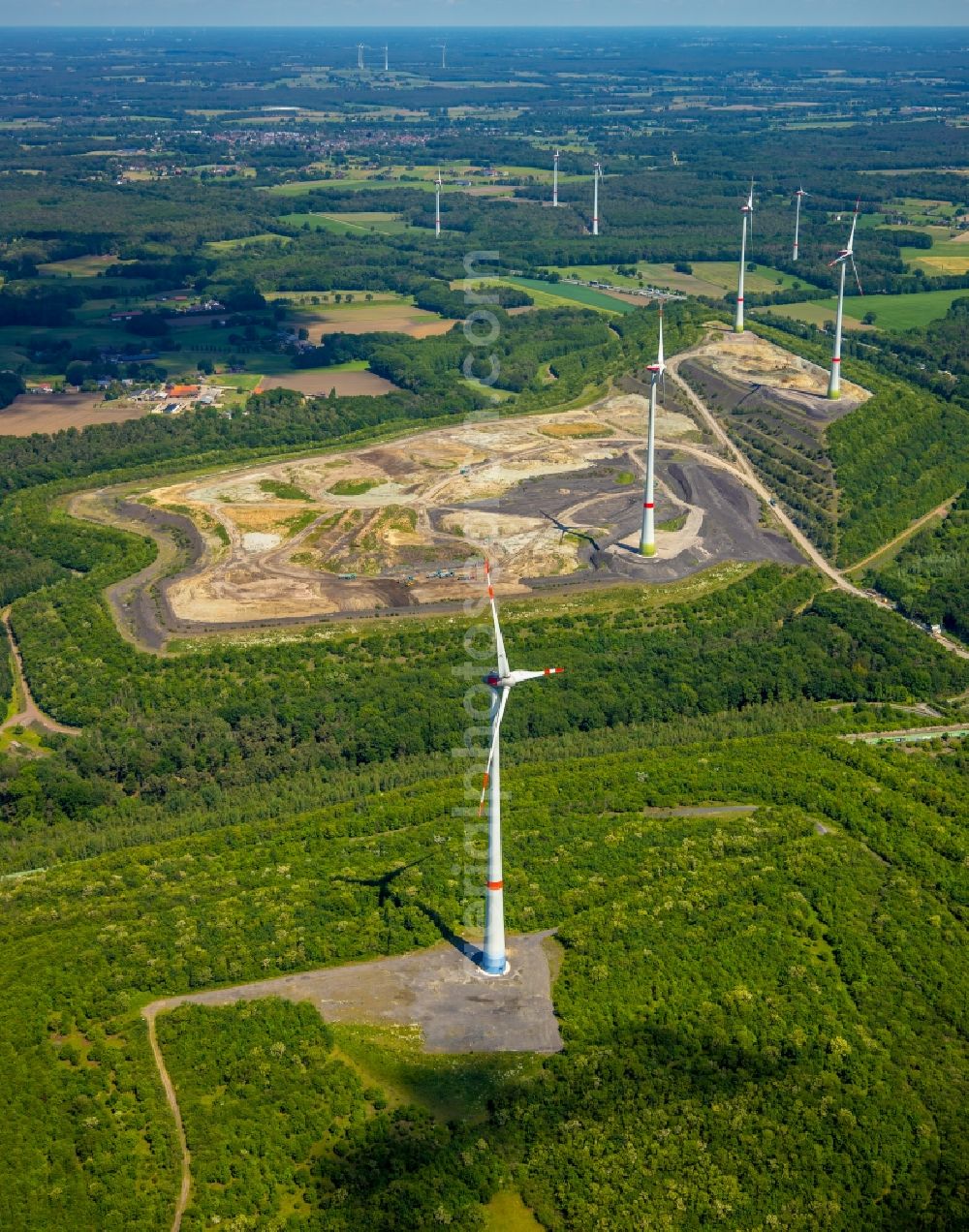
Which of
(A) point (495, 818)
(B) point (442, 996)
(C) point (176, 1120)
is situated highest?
(A) point (495, 818)

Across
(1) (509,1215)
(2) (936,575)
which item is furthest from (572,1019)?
(2) (936,575)

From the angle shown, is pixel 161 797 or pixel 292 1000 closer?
pixel 292 1000

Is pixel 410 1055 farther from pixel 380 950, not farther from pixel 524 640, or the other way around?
pixel 524 640

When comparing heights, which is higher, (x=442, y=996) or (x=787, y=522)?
(x=442, y=996)

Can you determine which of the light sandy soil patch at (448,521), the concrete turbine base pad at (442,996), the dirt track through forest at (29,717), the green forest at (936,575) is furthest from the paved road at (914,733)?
the dirt track through forest at (29,717)

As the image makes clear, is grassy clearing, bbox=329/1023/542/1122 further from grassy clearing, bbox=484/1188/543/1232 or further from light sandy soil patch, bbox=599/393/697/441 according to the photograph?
light sandy soil patch, bbox=599/393/697/441

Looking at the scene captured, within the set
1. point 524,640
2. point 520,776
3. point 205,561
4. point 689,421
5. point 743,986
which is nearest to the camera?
point 743,986

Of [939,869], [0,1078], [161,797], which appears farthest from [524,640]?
[0,1078]

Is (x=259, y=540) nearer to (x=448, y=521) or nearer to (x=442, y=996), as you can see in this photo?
(x=448, y=521)
